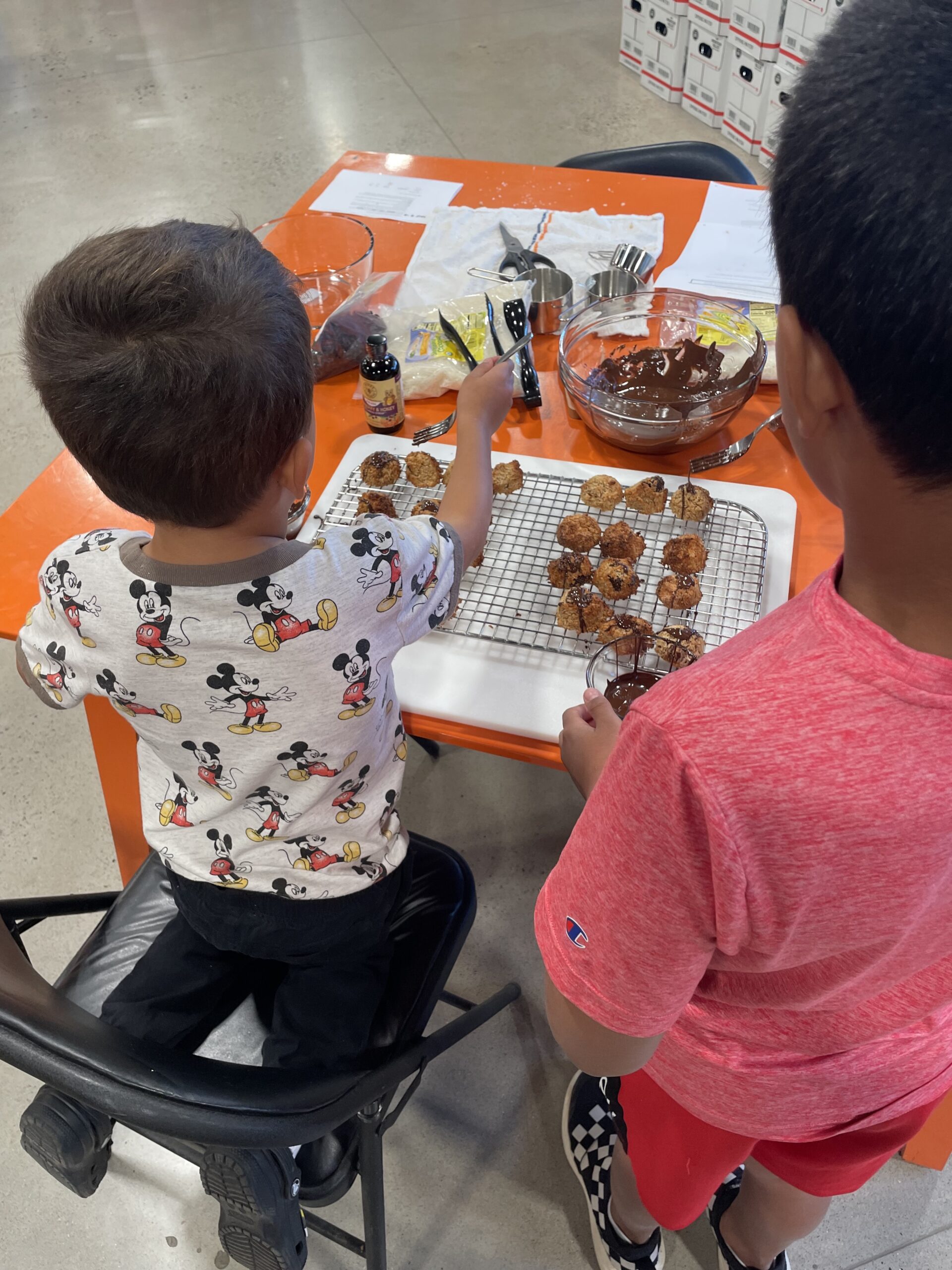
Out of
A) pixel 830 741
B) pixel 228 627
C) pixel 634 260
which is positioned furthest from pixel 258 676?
pixel 634 260

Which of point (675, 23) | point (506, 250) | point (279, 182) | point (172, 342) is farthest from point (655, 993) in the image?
point (675, 23)

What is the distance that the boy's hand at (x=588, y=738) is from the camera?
0.89 metres

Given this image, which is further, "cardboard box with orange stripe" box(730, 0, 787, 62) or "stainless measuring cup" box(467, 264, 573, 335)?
"cardboard box with orange stripe" box(730, 0, 787, 62)

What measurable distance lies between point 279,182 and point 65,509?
3048 millimetres

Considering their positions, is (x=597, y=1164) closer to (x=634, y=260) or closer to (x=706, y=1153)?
(x=706, y=1153)

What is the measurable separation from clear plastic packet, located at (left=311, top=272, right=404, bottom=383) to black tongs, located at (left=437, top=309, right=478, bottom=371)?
12cm

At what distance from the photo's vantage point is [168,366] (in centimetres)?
73

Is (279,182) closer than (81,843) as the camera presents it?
No

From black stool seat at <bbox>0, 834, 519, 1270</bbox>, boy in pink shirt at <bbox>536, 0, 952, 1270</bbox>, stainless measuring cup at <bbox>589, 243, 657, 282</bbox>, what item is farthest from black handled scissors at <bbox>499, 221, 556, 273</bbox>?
boy in pink shirt at <bbox>536, 0, 952, 1270</bbox>

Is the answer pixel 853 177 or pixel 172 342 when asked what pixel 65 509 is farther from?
pixel 853 177

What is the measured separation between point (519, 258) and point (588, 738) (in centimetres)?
109

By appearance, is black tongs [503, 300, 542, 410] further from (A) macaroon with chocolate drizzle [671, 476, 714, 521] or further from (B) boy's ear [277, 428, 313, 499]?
(B) boy's ear [277, 428, 313, 499]

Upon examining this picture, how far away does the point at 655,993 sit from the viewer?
61cm

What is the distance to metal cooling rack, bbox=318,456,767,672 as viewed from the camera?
1.10m
